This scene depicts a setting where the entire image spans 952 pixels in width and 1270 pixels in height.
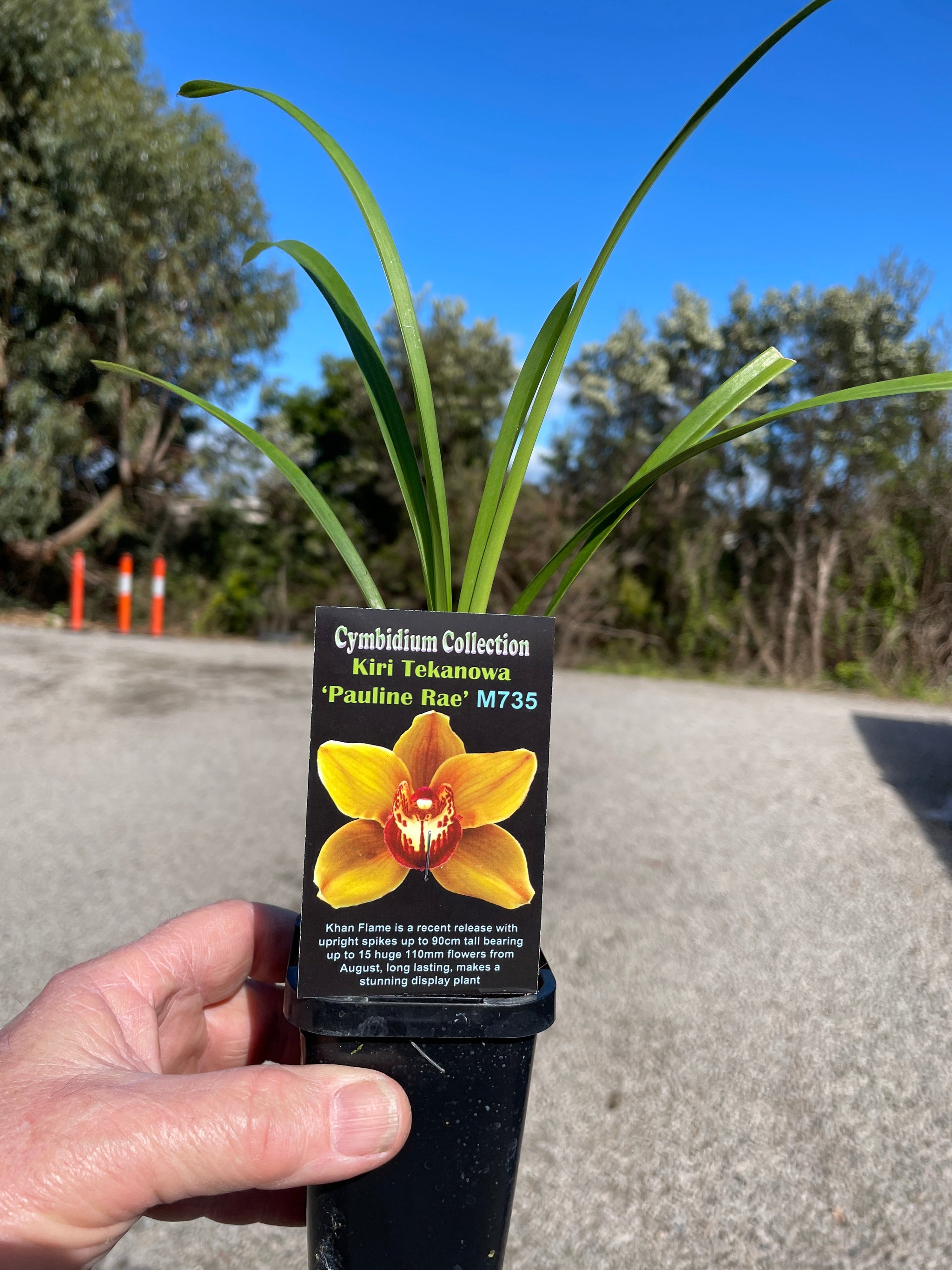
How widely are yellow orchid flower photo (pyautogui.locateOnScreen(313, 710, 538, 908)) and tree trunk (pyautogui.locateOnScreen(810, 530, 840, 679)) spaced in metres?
7.13

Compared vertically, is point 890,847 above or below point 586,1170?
above

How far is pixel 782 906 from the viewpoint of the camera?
2.97m

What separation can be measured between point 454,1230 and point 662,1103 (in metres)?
1.13

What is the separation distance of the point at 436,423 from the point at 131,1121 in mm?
834

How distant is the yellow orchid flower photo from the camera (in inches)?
36.8

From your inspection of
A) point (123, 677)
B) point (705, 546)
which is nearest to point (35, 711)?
point (123, 677)

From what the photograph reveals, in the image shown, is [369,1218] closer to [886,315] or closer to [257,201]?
[886,315]

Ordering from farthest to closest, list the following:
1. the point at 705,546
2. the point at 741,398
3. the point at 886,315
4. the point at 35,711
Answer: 1. the point at 705,546
2. the point at 886,315
3. the point at 35,711
4. the point at 741,398

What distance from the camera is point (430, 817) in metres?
0.95

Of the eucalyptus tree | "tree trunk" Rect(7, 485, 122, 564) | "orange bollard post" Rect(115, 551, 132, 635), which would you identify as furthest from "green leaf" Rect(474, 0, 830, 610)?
"tree trunk" Rect(7, 485, 122, 564)

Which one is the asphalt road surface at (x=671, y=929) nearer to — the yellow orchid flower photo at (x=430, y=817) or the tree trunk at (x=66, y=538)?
the yellow orchid flower photo at (x=430, y=817)

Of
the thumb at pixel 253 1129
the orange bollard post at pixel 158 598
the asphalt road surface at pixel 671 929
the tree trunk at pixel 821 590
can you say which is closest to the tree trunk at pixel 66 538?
the orange bollard post at pixel 158 598

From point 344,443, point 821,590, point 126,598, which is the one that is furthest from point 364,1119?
point 344,443

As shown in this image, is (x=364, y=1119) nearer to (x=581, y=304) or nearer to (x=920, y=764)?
(x=581, y=304)
